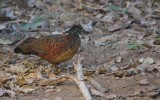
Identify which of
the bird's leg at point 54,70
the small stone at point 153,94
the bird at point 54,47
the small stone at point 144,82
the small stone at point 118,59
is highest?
the bird at point 54,47

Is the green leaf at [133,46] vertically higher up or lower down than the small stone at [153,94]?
higher up

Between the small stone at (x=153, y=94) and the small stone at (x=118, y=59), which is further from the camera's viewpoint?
the small stone at (x=118, y=59)

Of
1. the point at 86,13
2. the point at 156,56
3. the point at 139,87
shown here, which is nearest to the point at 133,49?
the point at 156,56

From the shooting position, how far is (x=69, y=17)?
27.4ft

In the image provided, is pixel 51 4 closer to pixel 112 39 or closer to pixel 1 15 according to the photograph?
pixel 1 15

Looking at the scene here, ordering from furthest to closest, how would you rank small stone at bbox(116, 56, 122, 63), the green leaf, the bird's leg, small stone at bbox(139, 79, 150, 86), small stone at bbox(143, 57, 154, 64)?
the green leaf < small stone at bbox(116, 56, 122, 63) < small stone at bbox(143, 57, 154, 64) < the bird's leg < small stone at bbox(139, 79, 150, 86)

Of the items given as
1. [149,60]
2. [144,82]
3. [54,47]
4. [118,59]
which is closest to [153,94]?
[144,82]

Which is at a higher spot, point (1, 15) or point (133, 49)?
point (1, 15)

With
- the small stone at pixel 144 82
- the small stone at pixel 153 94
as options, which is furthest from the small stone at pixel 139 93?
the small stone at pixel 144 82

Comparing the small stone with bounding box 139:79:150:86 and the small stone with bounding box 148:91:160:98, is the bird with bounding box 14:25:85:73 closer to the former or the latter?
the small stone with bounding box 139:79:150:86

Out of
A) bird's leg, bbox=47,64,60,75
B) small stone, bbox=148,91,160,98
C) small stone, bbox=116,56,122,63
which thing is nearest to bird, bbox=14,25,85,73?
bird's leg, bbox=47,64,60,75

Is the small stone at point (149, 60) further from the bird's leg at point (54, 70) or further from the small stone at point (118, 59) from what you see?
the bird's leg at point (54, 70)

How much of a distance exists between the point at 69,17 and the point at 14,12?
98cm

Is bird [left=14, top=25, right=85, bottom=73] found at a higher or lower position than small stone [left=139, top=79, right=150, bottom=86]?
higher
